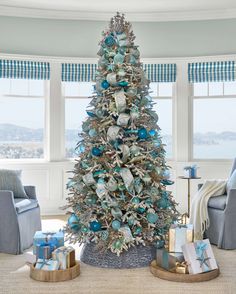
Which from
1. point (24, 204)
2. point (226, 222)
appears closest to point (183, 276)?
point (226, 222)

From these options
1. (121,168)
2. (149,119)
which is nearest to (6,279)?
(121,168)

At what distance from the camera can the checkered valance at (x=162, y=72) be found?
261 inches

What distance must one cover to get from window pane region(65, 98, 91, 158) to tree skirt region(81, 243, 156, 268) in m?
2.89

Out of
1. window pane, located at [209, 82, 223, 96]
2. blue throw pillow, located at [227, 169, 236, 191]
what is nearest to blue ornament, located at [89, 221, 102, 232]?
blue throw pillow, located at [227, 169, 236, 191]

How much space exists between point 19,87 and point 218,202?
3.36m

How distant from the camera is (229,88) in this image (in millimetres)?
6594

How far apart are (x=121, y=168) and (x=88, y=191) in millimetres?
371

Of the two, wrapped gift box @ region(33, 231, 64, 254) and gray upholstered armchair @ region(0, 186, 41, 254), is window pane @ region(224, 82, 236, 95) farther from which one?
wrapped gift box @ region(33, 231, 64, 254)

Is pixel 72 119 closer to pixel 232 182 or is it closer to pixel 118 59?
pixel 232 182

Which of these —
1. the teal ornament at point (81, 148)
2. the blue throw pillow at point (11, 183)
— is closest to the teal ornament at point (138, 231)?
the teal ornament at point (81, 148)

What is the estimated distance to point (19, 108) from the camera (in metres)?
6.57

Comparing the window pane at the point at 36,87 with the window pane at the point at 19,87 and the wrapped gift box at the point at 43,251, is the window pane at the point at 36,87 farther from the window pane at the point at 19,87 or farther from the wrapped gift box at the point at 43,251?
the wrapped gift box at the point at 43,251

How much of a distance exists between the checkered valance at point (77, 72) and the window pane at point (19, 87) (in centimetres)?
55

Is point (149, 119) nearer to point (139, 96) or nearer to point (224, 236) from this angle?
point (139, 96)
